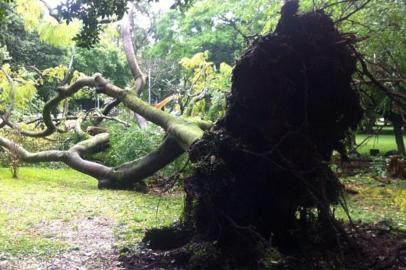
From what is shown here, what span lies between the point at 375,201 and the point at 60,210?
571 cm

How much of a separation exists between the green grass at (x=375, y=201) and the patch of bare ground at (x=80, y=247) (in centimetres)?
334

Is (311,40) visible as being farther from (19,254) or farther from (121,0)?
(19,254)

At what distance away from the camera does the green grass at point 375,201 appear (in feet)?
23.2

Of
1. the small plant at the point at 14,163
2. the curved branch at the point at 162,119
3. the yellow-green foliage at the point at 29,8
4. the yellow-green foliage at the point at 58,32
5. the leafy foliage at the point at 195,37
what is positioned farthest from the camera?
the leafy foliage at the point at 195,37

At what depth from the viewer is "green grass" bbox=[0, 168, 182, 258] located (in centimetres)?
584

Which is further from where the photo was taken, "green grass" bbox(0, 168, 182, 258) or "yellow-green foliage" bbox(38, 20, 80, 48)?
"yellow-green foliage" bbox(38, 20, 80, 48)

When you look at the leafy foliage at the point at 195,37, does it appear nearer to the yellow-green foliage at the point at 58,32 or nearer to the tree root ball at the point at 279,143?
the yellow-green foliage at the point at 58,32

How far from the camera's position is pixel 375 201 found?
8961 mm

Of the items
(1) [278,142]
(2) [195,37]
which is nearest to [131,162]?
(1) [278,142]

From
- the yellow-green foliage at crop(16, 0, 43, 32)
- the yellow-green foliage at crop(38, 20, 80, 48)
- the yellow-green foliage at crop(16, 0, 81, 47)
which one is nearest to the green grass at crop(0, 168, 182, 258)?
the yellow-green foliage at crop(16, 0, 81, 47)

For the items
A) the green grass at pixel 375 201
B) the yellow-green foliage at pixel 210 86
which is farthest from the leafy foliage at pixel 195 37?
the green grass at pixel 375 201

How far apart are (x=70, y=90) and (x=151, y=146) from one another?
2.39 meters

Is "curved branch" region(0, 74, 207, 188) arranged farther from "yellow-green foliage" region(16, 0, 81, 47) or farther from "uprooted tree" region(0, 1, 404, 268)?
"uprooted tree" region(0, 1, 404, 268)

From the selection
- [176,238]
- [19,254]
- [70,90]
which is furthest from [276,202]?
[70,90]
